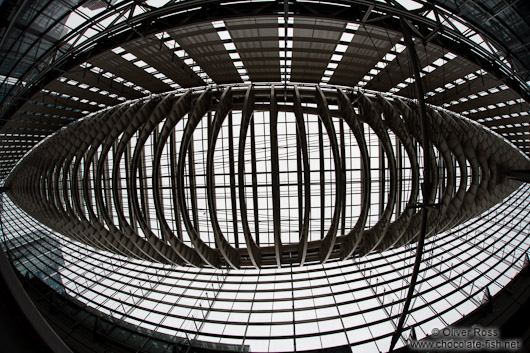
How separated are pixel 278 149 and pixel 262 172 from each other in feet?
9.34

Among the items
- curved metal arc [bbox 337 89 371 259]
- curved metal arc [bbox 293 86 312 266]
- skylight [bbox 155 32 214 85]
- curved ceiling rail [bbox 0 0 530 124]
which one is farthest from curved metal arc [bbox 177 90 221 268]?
curved metal arc [bbox 337 89 371 259]

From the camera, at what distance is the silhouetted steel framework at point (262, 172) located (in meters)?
17.8

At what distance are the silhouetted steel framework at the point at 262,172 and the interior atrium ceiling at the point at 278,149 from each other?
172 mm

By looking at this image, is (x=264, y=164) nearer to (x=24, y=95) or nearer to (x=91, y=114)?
(x=24, y=95)

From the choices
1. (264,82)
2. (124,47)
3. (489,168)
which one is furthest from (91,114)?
(489,168)

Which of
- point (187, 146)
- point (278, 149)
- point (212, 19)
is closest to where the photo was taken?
point (212, 19)

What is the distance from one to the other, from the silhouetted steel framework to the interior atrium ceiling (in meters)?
0.17

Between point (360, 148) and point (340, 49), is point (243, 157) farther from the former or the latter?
point (340, 49)

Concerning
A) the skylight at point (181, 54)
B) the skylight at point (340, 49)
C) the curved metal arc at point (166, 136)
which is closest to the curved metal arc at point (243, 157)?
the skylight at point (181, 54)

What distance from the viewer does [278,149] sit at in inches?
847

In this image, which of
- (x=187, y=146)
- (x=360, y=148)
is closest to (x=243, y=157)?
(x=187, y=146)

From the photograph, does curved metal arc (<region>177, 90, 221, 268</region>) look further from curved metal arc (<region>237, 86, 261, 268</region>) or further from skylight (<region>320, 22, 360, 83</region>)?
skylight (<region>320, 22, 360, 83</region>)

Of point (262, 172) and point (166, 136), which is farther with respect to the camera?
point (262, 172)

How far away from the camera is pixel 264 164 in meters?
21.7
